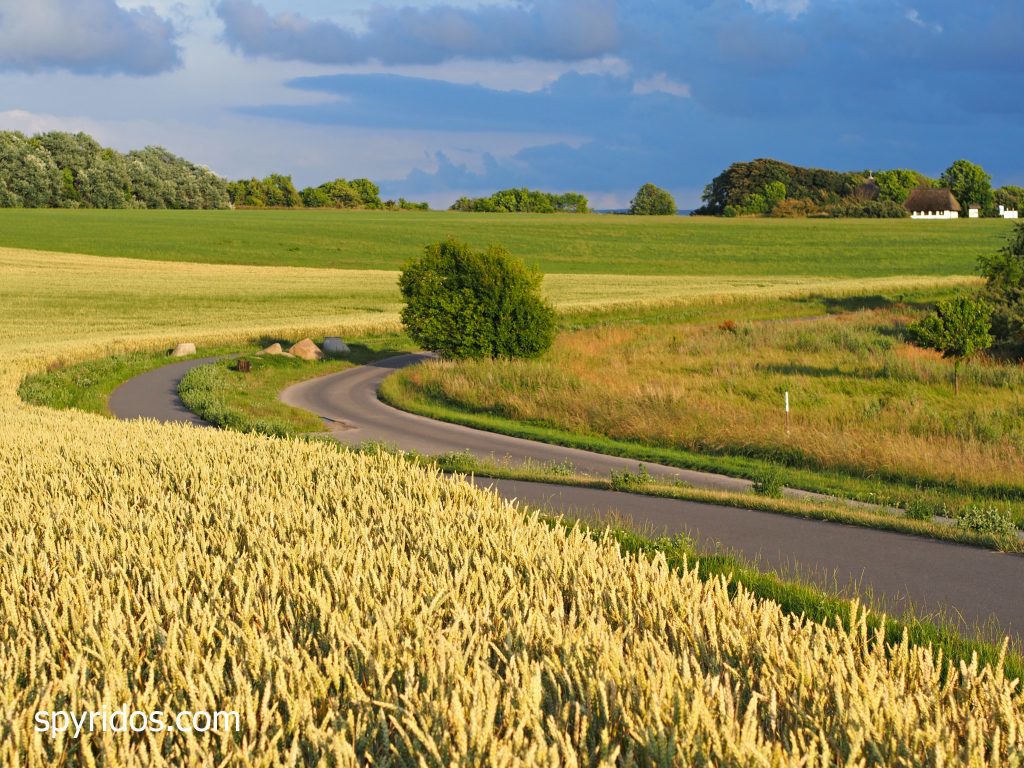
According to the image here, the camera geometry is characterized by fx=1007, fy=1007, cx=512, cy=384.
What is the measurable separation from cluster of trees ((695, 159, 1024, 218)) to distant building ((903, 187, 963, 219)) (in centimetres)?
482

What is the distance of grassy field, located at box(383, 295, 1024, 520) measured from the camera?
2002 cm

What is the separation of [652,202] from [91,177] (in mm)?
94524

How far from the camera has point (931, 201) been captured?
16188cm

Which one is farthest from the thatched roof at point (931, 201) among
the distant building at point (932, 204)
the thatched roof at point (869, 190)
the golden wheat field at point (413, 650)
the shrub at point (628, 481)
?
the golden wheat field at point (413, 650)

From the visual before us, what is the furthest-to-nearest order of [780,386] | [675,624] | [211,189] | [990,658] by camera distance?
[211,189]
[780,386]
[990,658]
[675,624]

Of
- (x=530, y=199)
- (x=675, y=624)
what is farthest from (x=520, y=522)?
(x=530, y=199)

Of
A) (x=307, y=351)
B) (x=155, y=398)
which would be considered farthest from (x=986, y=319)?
(x=155, y=398)

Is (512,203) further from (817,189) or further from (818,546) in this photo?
(818,546)

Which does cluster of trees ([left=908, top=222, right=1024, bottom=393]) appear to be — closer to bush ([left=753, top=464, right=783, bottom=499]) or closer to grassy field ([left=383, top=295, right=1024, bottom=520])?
grassy field ([left=383, top=295, right=1024, bottom=520])

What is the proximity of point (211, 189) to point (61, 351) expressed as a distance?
119 m

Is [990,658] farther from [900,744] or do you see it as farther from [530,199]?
[530,199]

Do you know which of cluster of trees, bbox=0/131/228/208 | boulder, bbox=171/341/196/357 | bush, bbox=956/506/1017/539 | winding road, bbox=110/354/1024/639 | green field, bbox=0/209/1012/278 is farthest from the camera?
cluster of trees, bbox=0/131/228/208

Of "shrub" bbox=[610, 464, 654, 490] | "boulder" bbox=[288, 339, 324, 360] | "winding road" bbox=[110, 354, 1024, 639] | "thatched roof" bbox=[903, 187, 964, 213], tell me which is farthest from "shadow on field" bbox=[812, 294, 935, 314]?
"thatched roof" bbox=[903, 187, 964, 213]

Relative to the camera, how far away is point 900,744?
16.0ft
